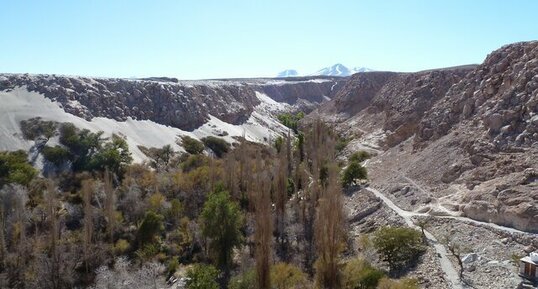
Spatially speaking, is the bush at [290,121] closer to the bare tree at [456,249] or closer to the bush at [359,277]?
the bare tree at [456,249]

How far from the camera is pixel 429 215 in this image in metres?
24.9

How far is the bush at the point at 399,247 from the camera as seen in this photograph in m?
21.0

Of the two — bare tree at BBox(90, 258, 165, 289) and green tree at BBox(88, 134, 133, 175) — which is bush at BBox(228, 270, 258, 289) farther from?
green tree at BBox(88, 134, 133, 175)

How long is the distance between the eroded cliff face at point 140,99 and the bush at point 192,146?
5.15m

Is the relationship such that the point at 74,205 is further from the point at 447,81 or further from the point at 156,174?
the point at 447,81

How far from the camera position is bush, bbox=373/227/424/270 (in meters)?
21.0

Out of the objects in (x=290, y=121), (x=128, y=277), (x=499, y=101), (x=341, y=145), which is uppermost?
(x=499, y=101)

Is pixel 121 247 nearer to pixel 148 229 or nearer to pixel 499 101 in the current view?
pixel 148 229

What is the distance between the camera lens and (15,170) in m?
32.6

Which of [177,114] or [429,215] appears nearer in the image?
[429,215]

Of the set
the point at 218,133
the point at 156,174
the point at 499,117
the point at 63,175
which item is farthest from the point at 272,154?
the point at 499,117

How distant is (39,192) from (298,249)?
18.4 meters

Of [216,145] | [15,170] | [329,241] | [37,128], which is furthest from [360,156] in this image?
[37,128]

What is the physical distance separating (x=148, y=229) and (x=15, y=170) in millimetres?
12399
